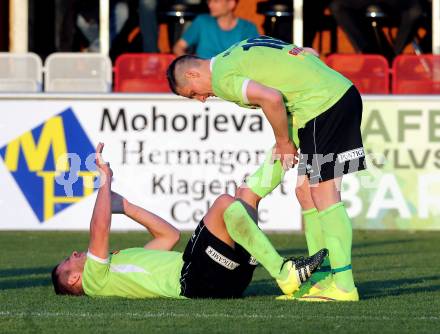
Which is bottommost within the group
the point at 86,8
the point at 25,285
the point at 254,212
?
the point at 25,285

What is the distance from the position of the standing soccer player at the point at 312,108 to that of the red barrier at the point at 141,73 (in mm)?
6613

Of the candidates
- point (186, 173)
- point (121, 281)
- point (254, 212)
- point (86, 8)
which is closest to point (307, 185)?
point (254, 212)

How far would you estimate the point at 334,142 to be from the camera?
28.4 feet

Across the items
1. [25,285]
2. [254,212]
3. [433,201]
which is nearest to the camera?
[254,212]

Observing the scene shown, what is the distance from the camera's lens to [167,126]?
14.7 metres

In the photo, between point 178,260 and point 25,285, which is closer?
point 178,260

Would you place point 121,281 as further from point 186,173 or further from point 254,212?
point 186,173

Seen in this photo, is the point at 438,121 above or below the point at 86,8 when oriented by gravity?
below

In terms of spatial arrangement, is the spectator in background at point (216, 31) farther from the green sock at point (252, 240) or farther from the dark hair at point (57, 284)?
the green sock at point (252, 240)

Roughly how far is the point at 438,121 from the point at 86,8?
203 inches

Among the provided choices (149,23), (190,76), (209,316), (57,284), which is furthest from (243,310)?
(149,23)

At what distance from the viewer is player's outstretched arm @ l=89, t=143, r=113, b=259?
28.0 feet

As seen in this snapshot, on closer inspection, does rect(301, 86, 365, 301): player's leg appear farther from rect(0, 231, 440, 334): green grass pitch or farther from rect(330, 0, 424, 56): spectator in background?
rect(330, 0, 424, 56): spectator in background

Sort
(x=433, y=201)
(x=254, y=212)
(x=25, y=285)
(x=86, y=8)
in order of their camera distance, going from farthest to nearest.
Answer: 1. (x=86, y=8)
2. (x=433, y=201)
3. (x=25, y=285)
4. (x=254, y=212)
